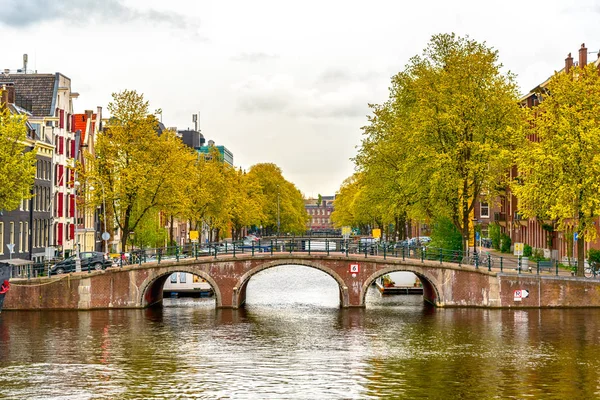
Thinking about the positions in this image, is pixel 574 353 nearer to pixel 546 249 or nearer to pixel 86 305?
pixel 86 305

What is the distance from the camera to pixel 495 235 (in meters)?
107

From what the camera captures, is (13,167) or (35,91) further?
(35,91)

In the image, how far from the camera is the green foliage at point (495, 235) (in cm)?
10475

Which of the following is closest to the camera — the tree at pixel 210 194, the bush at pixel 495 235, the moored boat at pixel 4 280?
the moored boat at pixel 4 280

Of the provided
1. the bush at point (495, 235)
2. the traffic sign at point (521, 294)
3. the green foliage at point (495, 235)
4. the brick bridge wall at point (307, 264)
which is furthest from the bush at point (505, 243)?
the traffic sign at point (521, 294)

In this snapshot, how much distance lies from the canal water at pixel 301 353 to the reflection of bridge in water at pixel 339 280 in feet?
4.46

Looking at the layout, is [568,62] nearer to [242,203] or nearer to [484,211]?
[484,211]

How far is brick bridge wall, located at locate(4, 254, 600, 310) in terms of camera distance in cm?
5788

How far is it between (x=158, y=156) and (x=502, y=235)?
43.4 metres

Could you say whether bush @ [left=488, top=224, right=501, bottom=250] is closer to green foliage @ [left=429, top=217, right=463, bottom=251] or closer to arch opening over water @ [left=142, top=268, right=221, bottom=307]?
green foliage @ [left=429, top=217, right=463, bottom=251]

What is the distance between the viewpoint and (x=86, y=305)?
2325 inches

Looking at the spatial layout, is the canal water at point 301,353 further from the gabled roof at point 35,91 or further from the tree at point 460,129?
the gabled roof at point 35,91

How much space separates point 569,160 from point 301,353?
24.5 m

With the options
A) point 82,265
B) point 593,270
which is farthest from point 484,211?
point 82,265
